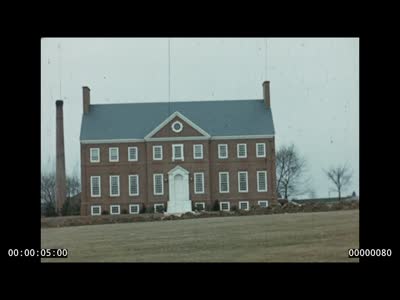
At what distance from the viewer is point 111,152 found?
27.5 feet

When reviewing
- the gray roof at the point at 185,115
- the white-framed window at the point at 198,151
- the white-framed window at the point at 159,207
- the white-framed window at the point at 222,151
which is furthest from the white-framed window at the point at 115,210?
the white-framed window at the point at 222,151

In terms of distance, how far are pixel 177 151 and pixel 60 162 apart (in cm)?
176

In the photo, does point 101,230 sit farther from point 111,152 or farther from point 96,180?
point 111,152

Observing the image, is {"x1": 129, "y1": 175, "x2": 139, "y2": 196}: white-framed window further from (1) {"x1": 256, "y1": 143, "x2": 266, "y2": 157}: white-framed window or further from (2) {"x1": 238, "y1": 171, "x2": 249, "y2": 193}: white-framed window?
(1) {"x1": 256, "y1": 143, "x2": 266, "y2": 157}: white-framed window

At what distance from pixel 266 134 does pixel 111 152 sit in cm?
231

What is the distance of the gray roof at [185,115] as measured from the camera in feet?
25.5

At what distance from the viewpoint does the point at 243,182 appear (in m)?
8.26

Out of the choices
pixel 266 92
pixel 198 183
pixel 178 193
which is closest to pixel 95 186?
pixel 178 193

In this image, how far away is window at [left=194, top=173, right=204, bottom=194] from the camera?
8.21 metres

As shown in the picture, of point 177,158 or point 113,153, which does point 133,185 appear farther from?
point 177,158

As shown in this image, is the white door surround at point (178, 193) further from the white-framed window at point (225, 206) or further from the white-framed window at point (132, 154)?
the white-framed window at point (132, 154)
